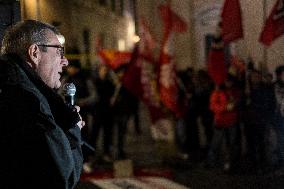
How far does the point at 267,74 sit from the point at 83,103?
316 cm

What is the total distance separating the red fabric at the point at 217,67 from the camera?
11.1 meters

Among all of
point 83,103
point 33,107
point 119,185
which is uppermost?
point 33,107

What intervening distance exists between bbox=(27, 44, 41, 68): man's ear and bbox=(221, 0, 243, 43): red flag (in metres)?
8.50

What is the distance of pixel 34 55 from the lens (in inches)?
103

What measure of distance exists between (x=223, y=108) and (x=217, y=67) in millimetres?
791

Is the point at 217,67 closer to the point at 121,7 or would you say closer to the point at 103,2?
the point at 121,7

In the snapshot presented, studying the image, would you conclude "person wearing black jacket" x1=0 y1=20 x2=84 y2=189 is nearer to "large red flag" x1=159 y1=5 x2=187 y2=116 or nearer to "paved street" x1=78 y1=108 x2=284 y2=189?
"paved street" x1=78 y1=108 x2=284 y2=189

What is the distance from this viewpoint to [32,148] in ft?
7.30

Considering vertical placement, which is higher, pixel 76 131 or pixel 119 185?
pixel 76 131

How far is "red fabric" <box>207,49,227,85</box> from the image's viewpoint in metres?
11.1

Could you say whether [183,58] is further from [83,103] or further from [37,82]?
[37,82]

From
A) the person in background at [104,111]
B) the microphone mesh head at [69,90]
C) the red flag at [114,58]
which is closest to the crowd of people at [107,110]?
the person in background at [104,111]

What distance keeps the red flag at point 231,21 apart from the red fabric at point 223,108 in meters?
0.89

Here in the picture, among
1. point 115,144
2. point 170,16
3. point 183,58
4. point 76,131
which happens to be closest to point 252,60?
point 170,16
